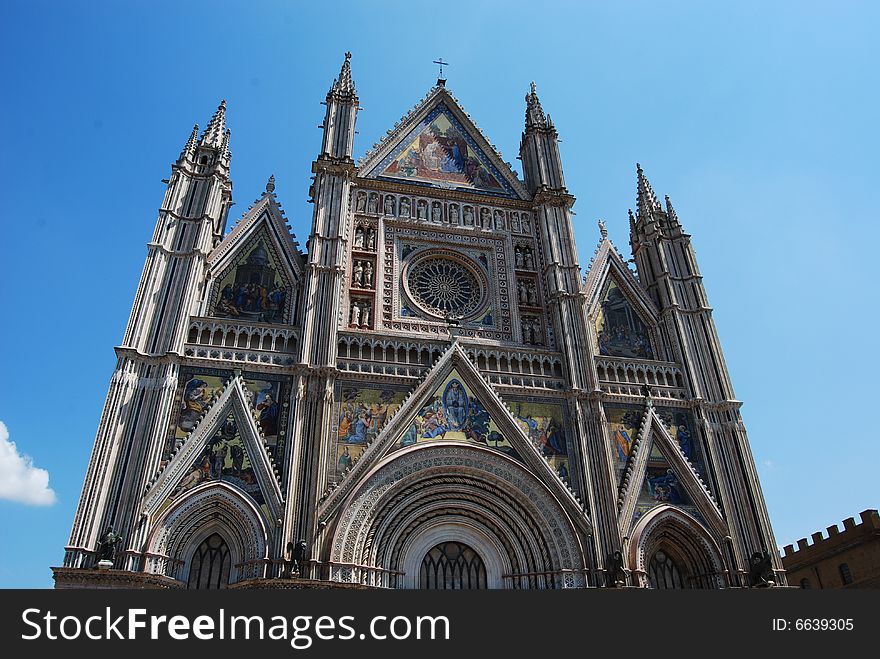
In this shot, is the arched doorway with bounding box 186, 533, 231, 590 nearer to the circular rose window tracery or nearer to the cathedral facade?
the cathedral facade

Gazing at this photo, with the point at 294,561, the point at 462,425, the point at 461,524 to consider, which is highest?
the point at 462,425

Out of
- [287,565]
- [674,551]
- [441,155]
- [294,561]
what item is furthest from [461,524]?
[441,155]

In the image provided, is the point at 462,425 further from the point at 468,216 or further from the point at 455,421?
the point at 468,216

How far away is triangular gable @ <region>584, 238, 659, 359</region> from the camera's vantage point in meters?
22.4

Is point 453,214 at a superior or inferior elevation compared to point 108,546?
superior

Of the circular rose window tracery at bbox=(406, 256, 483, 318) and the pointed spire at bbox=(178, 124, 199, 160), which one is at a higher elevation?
the pointed spire at bbox=(178, 124, 199, 160)

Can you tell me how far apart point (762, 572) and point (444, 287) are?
13.0 metres

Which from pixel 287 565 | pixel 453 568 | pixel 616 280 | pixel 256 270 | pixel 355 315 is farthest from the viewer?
pixel 616 280

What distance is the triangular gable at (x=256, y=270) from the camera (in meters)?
20.0

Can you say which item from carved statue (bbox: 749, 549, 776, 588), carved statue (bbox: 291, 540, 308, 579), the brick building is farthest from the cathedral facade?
the brick building

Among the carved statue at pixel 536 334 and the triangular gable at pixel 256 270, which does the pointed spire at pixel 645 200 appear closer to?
the carved statue at pixel 536 334

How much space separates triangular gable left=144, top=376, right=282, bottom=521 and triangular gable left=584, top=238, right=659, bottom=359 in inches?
464

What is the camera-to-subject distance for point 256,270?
20.9 m

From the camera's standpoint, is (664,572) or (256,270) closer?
(664,572)
